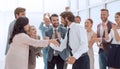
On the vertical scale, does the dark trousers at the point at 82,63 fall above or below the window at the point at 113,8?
below

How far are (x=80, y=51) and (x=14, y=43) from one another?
854 millimetres

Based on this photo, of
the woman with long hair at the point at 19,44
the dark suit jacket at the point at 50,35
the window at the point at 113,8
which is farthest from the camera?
the window at the point at 113,8

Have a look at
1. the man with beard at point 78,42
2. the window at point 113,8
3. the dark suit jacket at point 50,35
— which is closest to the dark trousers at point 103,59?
the dark suit jacket at point 50,35

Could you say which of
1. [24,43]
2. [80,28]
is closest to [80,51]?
[80,28]

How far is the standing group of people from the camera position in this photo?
3098mm

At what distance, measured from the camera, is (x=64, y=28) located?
4.43 m

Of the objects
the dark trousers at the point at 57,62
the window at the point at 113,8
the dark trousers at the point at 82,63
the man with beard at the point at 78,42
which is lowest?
the dark trousers at the point at 57,62

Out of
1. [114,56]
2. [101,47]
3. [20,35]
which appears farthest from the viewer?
[101,47]

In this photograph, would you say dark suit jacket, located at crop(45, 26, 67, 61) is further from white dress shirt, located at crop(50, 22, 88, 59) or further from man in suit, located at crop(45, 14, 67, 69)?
white dress shirt, located at crop(50, 22, 88, 59)

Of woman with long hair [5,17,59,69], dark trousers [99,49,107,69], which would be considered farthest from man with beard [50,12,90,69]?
dark trousers [99,49,107,69]

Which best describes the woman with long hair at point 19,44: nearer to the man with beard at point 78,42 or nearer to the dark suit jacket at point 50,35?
the man with beard at point 78,42

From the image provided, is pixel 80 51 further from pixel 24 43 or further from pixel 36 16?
pixel 36 16

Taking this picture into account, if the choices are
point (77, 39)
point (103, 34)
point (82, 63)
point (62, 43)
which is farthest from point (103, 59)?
point (77, 39)

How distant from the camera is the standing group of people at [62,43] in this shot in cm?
310
